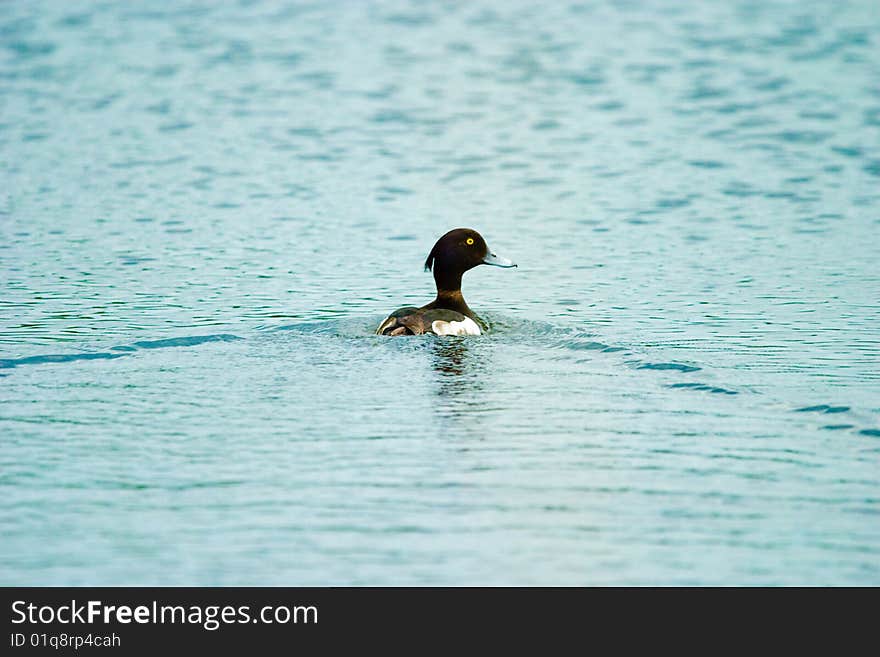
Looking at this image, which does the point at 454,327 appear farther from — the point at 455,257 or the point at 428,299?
the point at 428,299

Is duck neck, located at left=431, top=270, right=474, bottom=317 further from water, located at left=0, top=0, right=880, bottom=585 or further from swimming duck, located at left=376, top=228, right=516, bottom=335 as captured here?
water, located at left=0, top=0, right=880, bottom=585

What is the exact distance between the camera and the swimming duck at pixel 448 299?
12.8 m

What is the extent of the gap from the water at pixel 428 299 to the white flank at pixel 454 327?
18 cm

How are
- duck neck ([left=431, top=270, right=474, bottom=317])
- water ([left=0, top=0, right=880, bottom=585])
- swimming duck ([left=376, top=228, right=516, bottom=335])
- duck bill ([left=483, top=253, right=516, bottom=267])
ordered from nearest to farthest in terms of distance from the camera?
water ([left=0, top=0, right=880, bottom=585]), swimming duck ([left=376, top=228, right=516, bottom=335]), duck neck ([left=431, top=270, right=474, bottom=317]), duck bill ([left=483, top=253, right=516, bottom=267])

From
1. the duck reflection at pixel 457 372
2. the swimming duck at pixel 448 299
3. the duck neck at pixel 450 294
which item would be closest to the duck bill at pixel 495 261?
the swimming duck at pixel 448 299

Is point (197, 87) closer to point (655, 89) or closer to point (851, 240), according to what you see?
point (655, 89)

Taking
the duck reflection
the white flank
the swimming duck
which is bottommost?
the duck reflection

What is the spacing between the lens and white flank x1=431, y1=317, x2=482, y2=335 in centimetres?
1288

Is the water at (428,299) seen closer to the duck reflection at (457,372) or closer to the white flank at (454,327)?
the duck reflection at (457,372)

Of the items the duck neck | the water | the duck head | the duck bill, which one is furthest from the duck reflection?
the duck bill

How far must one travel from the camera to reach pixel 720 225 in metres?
17.8

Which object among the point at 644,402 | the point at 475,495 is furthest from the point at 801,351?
the point at 475,495

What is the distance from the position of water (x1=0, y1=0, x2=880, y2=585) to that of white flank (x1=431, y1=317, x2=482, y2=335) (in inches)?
7.1

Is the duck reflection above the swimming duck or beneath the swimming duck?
beneath
